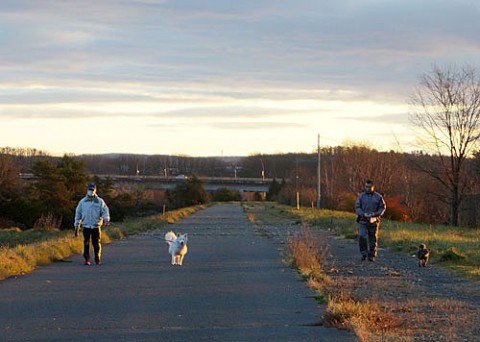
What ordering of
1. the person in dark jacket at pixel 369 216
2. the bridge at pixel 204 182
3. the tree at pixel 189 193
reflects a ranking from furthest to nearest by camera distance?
the bridge at pixel 204 182 < the tree at pixel 189 193 < the person in dark jacket at pixel 369 216

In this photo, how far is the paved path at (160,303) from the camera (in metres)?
8.33

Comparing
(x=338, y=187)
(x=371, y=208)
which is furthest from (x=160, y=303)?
(x=338, y=187)

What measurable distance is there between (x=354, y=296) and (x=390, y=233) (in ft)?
49.5

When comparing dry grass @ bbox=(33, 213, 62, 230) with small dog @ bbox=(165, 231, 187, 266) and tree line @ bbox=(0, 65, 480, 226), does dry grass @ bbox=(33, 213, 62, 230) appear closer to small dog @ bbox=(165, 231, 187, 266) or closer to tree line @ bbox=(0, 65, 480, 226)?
tree line @ bbox=(0, 65, 480, 226)

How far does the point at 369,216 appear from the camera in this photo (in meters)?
17.6

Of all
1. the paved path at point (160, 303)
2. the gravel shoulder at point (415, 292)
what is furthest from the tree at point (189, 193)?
the paved path at point (160, 303)

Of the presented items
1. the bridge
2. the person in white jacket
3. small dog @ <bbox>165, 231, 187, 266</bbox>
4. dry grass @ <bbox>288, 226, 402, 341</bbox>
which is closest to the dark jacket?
dry grass @ <bbox>288, 226, 402, 341</bbox>

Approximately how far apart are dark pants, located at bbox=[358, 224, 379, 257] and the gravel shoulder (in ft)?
0.97

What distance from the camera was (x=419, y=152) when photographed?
46562 millimetres

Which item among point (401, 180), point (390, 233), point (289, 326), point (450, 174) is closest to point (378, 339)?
point (289, 326)

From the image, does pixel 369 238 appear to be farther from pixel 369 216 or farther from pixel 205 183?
pixel 205 183

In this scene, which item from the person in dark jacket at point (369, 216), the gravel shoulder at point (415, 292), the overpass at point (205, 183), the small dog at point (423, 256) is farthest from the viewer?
the overpass at point (205, 183)

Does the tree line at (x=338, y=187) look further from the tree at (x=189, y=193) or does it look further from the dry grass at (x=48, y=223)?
the tree at (x=189, y=193)

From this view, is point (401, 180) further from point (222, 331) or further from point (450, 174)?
point (222, 331)
